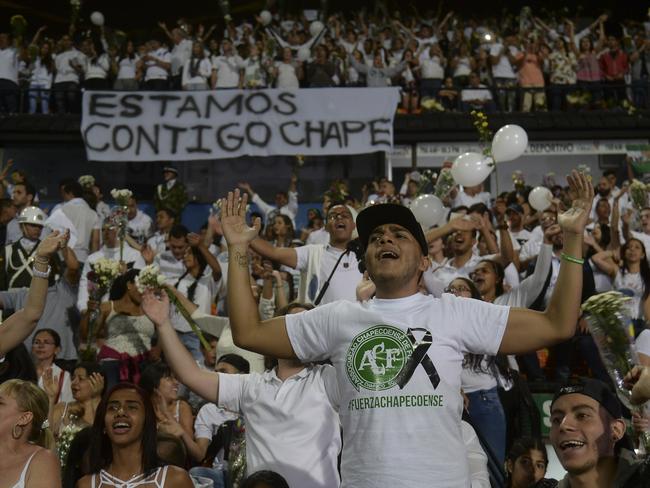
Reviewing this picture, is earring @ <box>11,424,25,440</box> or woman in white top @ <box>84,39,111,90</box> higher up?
woman in white top @ <box>84,39,111,90</box>

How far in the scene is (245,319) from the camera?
3.20 meters

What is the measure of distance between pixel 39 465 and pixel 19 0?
1947cm

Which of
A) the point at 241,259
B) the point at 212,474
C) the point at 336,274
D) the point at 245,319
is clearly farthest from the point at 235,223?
the point at 336,274

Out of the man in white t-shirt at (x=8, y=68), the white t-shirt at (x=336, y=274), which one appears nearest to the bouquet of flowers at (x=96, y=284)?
the white t-shirt at (x=336, y=274)

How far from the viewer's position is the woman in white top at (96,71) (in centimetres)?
1608

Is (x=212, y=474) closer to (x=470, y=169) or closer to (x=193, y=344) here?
(x=193, y=344)

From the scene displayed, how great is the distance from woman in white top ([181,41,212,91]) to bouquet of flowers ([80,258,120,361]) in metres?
7.28

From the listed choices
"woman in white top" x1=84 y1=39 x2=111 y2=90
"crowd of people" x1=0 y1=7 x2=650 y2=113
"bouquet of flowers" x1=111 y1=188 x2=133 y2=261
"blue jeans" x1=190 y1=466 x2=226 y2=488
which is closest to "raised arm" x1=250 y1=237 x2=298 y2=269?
"blue jeans" x1=190 y1=466 x2=226 y2=488

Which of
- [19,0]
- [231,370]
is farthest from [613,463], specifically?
[19,0]

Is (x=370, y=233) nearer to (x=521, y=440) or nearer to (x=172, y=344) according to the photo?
(x=172, y=344)

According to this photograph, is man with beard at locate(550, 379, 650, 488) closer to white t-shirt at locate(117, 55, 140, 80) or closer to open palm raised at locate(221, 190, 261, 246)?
open palm raised at locate(221, 190, 261, 246)

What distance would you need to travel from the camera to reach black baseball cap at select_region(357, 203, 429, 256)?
3.31 meters

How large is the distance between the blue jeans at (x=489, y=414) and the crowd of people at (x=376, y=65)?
1030cm

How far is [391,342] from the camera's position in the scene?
3.01 metres
